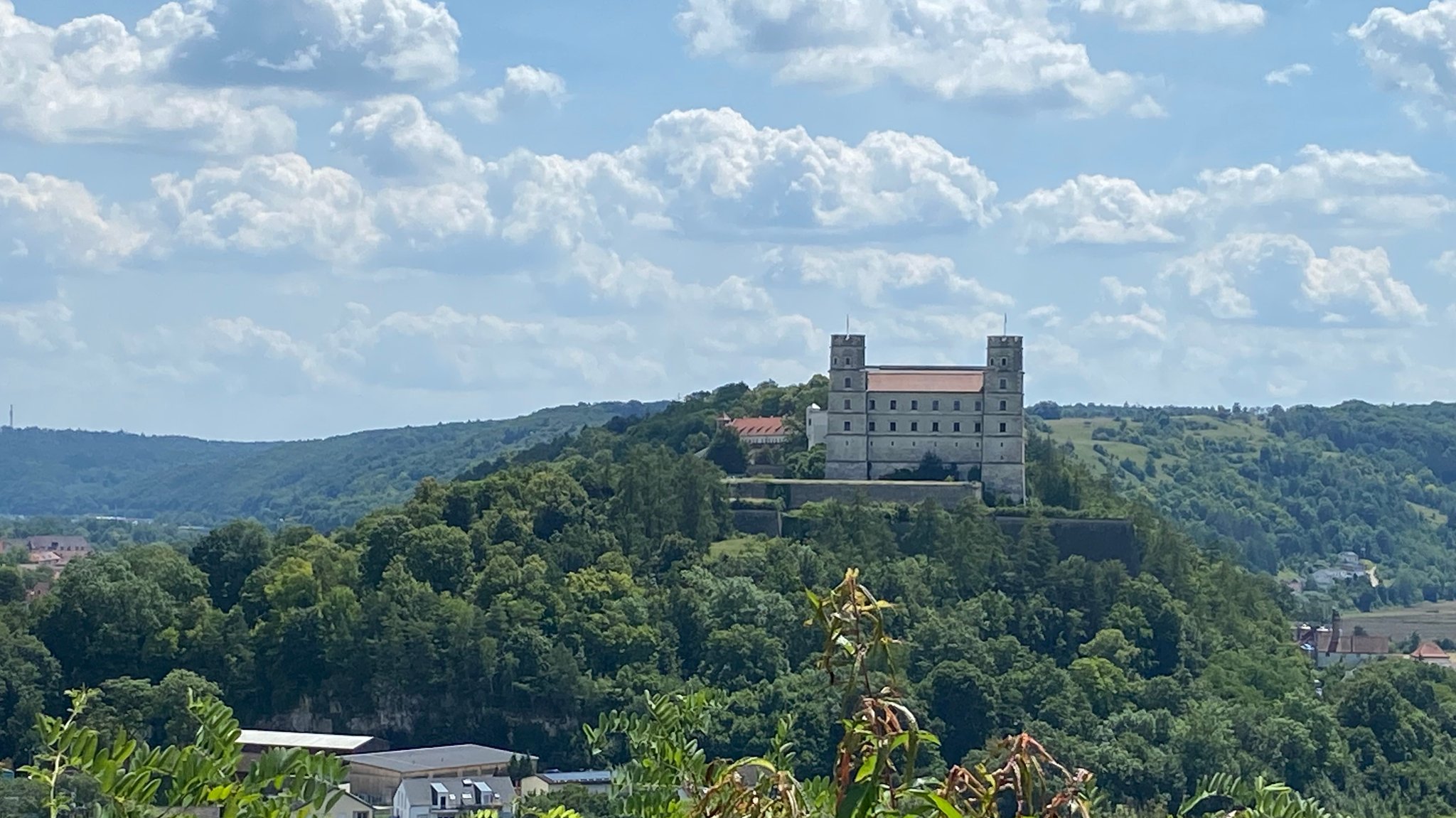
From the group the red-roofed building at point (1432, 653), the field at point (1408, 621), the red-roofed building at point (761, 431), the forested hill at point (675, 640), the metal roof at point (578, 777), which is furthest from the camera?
the field at point (1408, 621)

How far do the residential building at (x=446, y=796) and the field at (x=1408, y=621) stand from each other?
75.7 meters

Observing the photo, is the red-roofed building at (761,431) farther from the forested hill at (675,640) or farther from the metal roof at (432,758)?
the metal roof at (432,758)

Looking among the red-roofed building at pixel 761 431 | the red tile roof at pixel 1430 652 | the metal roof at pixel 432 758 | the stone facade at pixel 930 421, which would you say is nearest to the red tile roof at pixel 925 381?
the stone facade at pixel 930 421

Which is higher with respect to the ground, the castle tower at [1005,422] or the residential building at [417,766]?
the castle tower at [1005,422]

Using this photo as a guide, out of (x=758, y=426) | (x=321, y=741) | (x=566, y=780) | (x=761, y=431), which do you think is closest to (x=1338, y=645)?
(x=758, y=426)

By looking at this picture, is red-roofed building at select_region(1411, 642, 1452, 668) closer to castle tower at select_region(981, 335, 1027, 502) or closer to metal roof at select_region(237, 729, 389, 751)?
castle tower at select_region(981, 335, 1027, 502)

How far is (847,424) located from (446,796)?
23053mm

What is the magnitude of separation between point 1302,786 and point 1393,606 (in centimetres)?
10554

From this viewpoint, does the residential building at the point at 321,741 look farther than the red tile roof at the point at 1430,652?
No

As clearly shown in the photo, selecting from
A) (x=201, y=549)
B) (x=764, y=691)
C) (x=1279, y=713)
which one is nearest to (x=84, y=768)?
(x=764, y=691)

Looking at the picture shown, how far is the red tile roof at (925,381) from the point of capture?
80.4 metres

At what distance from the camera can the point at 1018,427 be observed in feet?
263

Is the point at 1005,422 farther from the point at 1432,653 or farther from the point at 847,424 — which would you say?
the point at 1432,653

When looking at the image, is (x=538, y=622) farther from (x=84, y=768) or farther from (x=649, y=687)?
(x=84, y=768)
